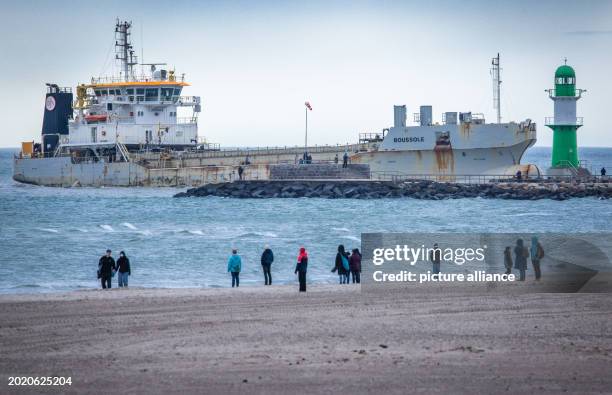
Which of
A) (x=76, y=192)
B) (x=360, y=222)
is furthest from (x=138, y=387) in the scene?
(x=76, y=192)

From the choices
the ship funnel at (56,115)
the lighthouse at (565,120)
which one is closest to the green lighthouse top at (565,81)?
the lighthouse at (565,120)

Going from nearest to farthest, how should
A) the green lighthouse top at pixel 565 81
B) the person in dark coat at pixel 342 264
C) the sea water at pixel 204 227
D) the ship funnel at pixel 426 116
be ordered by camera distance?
the person in dark coat at pixel 342 264 < the sea water at pixel 204 227 < the green lighthouse top at pixel 565 81 < the ship funnel at pixel 426 116

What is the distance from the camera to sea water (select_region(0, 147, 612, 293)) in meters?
31.0

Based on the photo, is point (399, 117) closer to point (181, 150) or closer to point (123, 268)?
point (181, 150)

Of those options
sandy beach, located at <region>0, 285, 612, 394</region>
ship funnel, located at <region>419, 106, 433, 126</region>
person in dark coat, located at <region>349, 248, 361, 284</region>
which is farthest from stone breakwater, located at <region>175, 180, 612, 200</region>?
sandy beach, located at <region>0, 285, 612, 394</region>

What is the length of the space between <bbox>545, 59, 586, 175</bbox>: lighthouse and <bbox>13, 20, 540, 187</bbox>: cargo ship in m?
1.47

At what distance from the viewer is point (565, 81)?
59281mm

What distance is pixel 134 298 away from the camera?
20688 mm

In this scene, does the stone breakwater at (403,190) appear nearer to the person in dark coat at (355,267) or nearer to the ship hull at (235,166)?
→ the ship hull at (235,166)

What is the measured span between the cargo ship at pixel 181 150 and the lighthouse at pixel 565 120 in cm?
147

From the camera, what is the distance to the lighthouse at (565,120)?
5850 centimetres

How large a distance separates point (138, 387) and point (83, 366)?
1364mm

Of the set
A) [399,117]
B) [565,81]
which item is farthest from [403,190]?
[565,81]

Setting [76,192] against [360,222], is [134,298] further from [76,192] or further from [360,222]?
[76,192]
